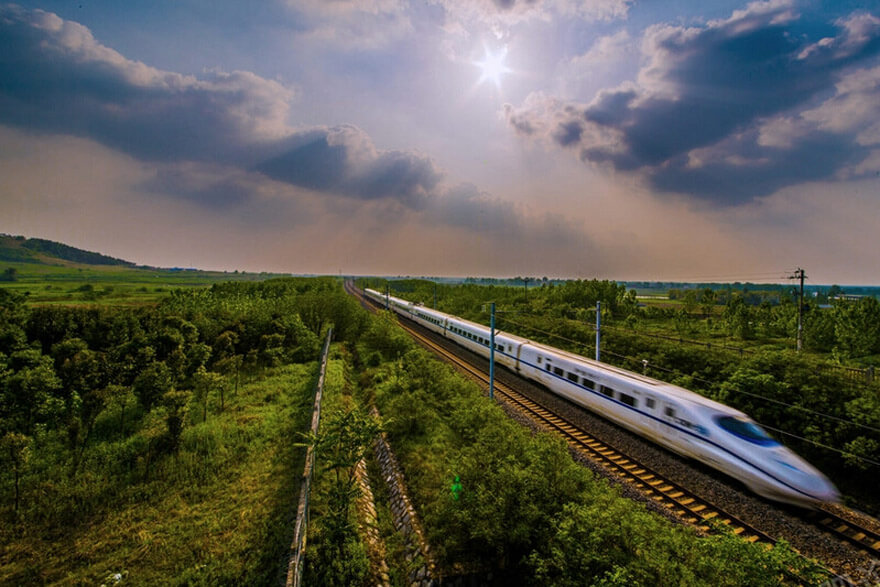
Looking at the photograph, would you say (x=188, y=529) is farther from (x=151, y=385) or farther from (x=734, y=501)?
(x=734, y=501)

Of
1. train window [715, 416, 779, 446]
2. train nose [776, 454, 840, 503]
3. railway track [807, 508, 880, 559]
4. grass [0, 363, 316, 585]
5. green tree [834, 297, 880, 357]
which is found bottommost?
grass [0, 363, 316, 585]

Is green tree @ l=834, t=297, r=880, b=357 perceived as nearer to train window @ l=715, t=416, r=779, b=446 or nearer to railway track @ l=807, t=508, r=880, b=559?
railway track @ l=807, t=508, r=880, b=559

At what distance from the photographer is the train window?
11.4 metres

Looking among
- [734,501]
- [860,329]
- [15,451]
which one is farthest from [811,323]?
[15,451]

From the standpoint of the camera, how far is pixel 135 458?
1355 cm

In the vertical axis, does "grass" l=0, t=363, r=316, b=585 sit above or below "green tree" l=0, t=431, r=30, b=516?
below

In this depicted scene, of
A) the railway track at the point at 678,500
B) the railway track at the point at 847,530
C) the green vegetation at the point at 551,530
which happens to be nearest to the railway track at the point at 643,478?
the railway track at the point at 678,500

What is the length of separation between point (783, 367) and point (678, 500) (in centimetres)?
1097

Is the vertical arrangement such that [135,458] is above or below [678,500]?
below

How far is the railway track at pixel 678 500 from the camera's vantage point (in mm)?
9898

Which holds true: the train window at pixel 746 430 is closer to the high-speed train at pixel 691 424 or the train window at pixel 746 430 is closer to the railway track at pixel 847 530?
the high-speed train at pixel 691 424

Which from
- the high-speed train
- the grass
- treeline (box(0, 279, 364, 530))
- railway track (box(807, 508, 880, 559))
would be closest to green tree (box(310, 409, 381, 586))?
the grass

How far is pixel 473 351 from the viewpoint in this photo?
3159 cm

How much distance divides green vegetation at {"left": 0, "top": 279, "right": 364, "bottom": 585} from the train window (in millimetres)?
13945
